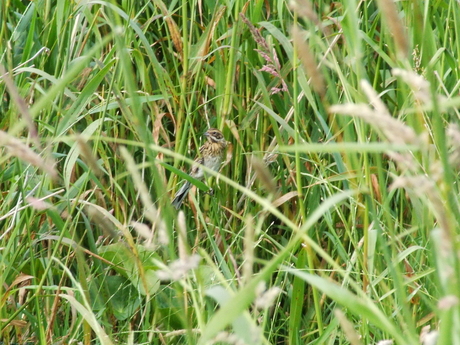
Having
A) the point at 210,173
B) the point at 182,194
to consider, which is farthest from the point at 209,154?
the point at 210,173

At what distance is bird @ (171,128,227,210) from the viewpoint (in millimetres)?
3342

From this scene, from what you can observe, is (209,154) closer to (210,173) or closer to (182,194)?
(182,194)

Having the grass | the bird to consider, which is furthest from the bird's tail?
the grass

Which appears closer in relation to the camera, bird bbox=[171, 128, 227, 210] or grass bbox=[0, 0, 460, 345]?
grass bbox=[0, 0, 460, 345]

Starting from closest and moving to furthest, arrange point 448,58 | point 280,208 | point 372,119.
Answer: point 372,119
point 448,58
point 280,208

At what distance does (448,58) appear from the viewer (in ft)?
8.59

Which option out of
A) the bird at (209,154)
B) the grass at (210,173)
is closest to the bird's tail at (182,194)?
the bird at (209,154)

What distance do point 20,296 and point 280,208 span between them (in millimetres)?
1265

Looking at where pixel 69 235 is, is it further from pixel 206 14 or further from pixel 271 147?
pixel 206 14

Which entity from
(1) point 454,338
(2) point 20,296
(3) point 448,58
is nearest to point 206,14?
(3) point 448,58

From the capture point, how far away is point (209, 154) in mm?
4043

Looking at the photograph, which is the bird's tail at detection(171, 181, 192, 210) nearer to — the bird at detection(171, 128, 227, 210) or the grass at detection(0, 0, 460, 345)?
the bird at detection(171, 128, 227, 210)

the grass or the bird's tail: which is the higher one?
the grass

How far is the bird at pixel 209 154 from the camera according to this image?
11.0 feet
